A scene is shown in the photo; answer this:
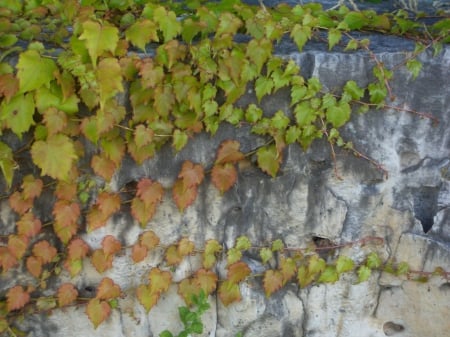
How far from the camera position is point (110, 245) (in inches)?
95.7

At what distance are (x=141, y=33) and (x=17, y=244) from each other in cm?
88

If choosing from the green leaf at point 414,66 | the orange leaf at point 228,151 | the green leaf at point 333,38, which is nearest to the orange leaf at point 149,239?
the orange leaf at point 228,151

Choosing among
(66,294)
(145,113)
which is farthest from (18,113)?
(66,294)

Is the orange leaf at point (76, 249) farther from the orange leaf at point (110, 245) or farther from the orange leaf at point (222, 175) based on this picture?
the orange leaf at point (222, 175)

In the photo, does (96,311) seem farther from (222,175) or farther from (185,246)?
(222,175)

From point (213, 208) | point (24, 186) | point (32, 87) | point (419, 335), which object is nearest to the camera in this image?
point (32, 87)

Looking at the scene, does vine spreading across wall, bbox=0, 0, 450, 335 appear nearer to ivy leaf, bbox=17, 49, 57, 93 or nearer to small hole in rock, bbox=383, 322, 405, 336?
ivy leaf, bbox=17, 49, 57, 93

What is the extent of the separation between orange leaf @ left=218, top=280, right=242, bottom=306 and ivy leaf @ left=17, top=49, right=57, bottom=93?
3.29ft

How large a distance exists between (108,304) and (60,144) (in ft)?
2.25

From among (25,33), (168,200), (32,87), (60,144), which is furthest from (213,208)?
(25,33)

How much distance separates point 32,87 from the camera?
6.97ft

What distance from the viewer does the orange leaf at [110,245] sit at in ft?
7.96

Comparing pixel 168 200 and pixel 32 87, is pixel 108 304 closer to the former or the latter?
pixel 168 200

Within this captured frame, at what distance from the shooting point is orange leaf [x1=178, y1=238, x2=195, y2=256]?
2.47 meters
